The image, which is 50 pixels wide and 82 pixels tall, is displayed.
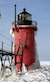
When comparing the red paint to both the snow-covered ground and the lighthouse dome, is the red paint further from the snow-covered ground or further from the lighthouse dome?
the snow-covered ground

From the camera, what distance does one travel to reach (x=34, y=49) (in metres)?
22.6

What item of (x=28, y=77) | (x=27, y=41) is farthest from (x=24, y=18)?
(x=28, y=77)

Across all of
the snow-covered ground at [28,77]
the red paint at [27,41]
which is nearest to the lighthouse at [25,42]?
the red paint at [27,41]

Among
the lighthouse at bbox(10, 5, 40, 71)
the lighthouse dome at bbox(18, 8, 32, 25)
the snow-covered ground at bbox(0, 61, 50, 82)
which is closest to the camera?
the snow-covered ground at bbox(0, 61, 50, 82)

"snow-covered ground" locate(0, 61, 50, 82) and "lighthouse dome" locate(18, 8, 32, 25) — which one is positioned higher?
"lighthouse dome" locate(18, 8, 32, 25)

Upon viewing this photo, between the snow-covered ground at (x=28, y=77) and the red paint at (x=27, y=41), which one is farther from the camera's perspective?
the red paint at (x=27, y=41)

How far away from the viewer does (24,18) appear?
2269cm

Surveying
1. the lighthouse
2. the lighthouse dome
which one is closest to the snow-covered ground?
the lighthouse

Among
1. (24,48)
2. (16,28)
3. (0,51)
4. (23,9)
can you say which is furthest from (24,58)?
(0,51)

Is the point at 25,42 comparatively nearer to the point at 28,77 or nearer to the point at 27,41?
the point at 27,41

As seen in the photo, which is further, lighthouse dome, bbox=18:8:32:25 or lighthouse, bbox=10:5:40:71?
lighthouse dome, bbox=18:8:32:25

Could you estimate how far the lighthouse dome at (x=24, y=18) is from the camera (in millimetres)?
22564

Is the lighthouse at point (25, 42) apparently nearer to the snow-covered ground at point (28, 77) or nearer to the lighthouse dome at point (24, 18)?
the lighthouse dome at point (24, 18)

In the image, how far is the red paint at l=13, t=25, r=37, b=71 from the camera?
22.1 meters
